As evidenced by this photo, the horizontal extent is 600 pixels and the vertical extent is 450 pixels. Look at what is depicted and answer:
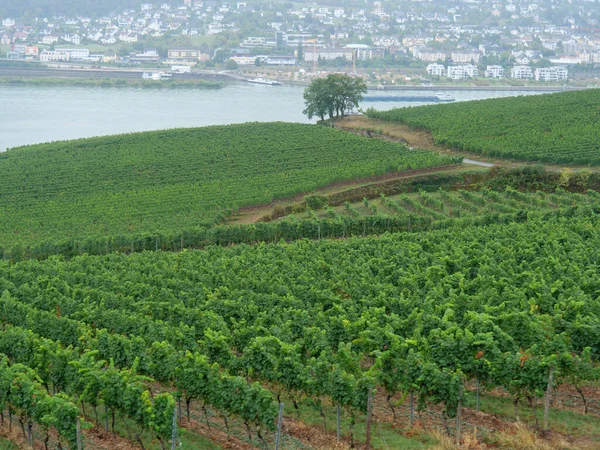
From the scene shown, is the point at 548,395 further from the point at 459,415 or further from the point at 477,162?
the point at 477,162

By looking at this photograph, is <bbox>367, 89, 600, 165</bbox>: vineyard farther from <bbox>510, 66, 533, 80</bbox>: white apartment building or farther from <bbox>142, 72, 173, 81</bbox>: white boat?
<bbox>510, 66, 533, 80</bbox>: white apartment building

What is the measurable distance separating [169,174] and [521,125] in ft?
97.1

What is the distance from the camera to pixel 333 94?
89.6 metres

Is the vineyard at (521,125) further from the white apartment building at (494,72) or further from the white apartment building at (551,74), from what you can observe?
the white apartment building at (494,72)

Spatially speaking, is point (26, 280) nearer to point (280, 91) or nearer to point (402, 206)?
point (402, 206)

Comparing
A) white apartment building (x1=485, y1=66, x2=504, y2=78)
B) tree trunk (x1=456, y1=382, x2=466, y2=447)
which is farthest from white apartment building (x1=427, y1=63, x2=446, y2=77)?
tree trunk (x1=456, y1=382, x2=466, y2=447)

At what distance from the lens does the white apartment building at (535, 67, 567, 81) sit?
18400cm

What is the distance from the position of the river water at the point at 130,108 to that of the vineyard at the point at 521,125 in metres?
35.8

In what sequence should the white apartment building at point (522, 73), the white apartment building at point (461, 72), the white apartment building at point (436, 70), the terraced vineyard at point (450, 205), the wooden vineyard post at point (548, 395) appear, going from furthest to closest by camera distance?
1. the white apartment building at point (436, 70)
2. the white apartment building at point (461, 72)
3. the white apartment building at point (522, 73)
4. the terraced vineyard at point (450, 205)
5. the wooden vineyard post at point (548, 395)

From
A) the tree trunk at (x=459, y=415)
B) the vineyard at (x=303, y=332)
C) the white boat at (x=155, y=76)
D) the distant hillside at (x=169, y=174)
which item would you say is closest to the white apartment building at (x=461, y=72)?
the white boat at (x=155, y=76)

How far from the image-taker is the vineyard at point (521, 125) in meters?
65.0

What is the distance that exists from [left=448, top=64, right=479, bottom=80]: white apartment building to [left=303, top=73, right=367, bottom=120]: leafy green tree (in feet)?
334

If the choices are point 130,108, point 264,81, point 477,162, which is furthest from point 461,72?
point 477,162

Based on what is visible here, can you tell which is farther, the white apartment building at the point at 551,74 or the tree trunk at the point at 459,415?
the white apartment building at the point at 551,74
